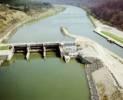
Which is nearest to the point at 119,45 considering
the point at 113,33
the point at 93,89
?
the point at 113,33

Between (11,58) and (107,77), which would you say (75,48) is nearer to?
(11,58)

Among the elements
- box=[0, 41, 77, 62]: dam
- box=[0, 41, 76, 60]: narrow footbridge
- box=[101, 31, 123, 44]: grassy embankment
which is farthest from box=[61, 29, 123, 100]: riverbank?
box=[101, 31, 123, 44]: grassy embankment

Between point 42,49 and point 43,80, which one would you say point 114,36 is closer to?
point 42,49

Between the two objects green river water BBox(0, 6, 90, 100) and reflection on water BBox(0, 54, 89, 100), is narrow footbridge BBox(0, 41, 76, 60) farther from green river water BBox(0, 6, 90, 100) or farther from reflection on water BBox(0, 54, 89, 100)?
reflection on water BBox(0, 54, 89, 100)

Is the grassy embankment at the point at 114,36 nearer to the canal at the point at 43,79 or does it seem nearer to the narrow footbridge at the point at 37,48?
the canal at the point at 43,79

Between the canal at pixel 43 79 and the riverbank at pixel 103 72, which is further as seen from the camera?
the canal at pixel 43 79

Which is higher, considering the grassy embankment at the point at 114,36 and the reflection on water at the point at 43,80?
the grassy embankment at the point at 114,36

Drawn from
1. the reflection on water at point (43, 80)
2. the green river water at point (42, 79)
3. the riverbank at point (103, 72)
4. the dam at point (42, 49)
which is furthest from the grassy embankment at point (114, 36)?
the reflection on water at point (43, 80)

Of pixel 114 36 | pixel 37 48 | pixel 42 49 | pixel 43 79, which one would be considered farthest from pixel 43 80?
pixel 114 36
